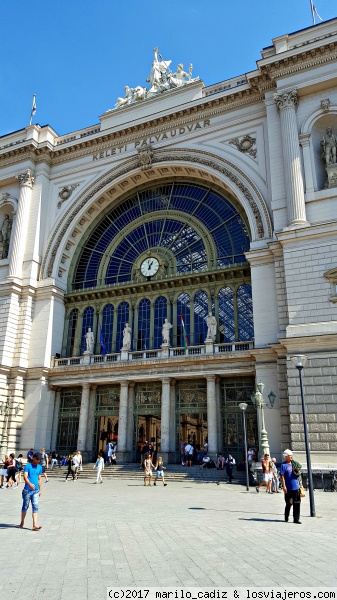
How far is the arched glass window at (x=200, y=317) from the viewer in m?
33.1

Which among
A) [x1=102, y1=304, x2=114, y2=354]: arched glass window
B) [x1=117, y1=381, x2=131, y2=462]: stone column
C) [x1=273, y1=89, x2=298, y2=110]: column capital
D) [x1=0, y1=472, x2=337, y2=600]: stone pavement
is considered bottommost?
[x1=0, y1=472, x2=337, y2=600]: stone pavement

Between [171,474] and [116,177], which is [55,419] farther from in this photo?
[116,177]

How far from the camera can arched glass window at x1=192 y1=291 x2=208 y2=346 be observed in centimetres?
3312

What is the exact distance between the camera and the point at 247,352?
29.1 meters

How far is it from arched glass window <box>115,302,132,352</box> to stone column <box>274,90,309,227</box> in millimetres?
15474

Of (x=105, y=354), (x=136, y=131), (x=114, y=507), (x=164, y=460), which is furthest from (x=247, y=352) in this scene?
(x=136, y=131)

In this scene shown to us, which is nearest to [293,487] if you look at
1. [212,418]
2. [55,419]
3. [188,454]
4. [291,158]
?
[188,454]

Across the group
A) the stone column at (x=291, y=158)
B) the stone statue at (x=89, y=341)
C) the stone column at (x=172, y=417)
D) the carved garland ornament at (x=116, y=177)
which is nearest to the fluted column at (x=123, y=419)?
the stone column at (x=172, y=417)

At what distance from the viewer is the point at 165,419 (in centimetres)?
3081

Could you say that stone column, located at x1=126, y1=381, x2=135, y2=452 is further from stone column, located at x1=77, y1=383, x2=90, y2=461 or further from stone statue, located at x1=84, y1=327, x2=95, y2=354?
stone statue, located at x1=84, y1=327, x2=95, y2=354

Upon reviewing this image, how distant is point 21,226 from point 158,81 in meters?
18.6

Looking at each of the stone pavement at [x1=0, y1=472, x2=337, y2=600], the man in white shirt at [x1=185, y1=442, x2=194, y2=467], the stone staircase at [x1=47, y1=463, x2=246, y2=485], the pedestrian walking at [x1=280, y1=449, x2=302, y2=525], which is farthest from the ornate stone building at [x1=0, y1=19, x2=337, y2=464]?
the stone pavement at [x1=0, y1=472, x2=337, y2=600]

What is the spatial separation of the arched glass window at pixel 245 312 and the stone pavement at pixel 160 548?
16174 mm

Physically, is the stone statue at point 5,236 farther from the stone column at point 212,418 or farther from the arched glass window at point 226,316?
the stone column at point 212,418
